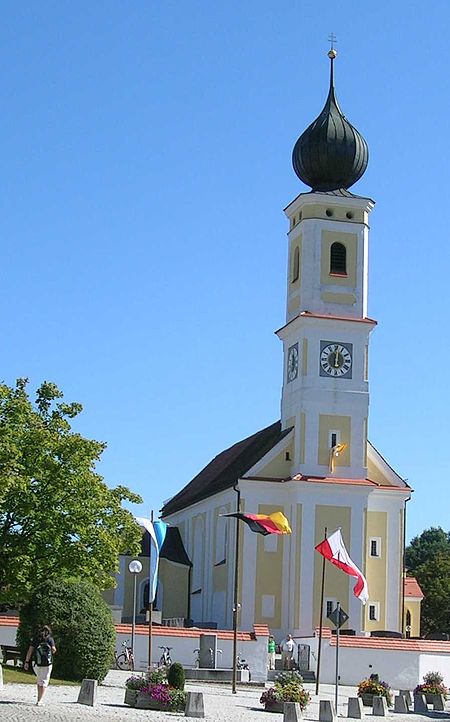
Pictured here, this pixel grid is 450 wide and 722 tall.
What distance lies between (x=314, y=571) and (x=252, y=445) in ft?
35.3

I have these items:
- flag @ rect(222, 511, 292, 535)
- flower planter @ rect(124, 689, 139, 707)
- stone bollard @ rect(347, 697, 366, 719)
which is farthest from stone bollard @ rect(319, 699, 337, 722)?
flag @ rect(222, 511, 292, 535)

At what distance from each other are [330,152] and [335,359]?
8811 millimetres

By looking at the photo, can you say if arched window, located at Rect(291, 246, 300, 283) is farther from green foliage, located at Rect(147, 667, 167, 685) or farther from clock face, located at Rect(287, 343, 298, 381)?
green foliage, located at Rect(147, 667, 167, 685)

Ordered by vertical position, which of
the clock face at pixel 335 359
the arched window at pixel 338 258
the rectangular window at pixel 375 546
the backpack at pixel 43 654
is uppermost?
the arched window at pixel 338 258

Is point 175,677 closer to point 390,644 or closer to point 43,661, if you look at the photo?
point 43,661

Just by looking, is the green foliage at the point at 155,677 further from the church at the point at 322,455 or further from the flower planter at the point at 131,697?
the church at the point at 322,455

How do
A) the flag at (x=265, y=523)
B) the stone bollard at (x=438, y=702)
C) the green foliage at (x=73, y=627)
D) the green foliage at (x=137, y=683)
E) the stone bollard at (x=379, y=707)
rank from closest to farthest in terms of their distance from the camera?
1. the green foliage at (x=137, y=683)
2. the green foliage at (x=73, y=627)
3. the stone bollard at (x=379, y=707)
4. the stone bollard at (x=438, y=702)
5. the flag at (x=265, y=523)

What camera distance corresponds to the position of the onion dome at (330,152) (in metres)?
52.3

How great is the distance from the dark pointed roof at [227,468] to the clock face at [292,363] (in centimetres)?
236

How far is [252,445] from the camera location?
58.5m

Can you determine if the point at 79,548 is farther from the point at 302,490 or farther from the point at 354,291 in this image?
the point at 354,291

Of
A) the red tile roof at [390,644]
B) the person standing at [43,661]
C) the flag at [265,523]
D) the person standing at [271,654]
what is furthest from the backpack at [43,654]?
the red tile roof at [390,644]

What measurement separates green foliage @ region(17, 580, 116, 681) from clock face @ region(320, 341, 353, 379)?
24453 mm

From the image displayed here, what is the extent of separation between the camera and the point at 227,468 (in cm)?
6038
